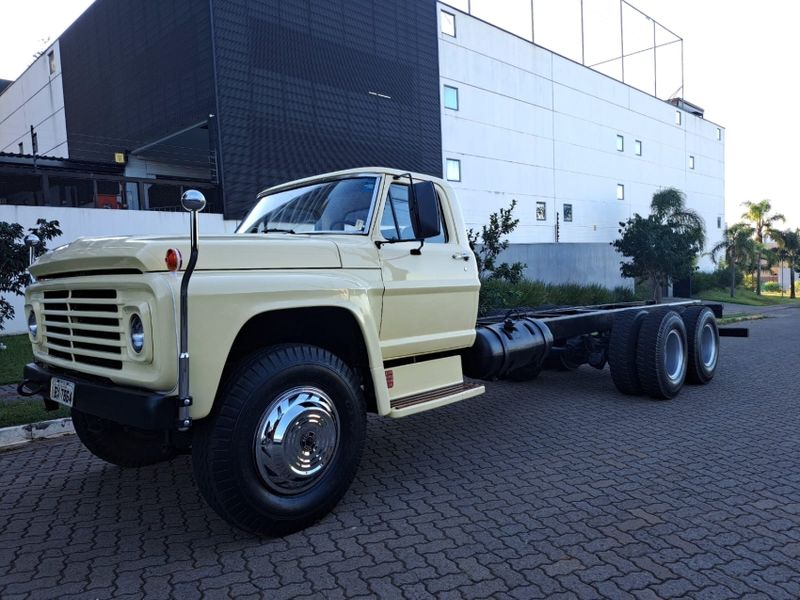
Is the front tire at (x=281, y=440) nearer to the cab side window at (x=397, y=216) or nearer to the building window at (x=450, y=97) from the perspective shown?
the cab side window at (x=397, y=216)

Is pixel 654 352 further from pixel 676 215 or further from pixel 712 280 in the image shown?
pixel 712 280

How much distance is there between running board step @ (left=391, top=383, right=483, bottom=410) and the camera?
13.0 ft

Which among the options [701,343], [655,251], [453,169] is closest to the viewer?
[701,343]

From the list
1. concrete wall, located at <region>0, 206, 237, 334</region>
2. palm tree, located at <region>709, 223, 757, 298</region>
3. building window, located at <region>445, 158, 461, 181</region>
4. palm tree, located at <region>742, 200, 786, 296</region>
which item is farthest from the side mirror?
palm tree, located at <region>742, 200, 786, 296</region>

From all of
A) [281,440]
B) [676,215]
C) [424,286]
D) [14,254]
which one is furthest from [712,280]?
[281,440]

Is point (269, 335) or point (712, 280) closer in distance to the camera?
point (269, 335)

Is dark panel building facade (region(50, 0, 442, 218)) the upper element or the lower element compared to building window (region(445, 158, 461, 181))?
upper

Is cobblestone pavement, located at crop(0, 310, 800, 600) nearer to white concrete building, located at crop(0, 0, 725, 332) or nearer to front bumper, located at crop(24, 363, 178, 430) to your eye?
front bumper, located at crop(24, 363, 178, 430)

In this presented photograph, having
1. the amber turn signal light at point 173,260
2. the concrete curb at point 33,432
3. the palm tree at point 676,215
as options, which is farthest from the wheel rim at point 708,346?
the palm tree at point 676,215

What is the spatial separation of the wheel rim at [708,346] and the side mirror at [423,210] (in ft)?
16.4

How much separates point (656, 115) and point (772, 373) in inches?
1252

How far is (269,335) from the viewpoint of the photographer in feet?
11.8

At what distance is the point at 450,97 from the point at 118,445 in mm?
21533

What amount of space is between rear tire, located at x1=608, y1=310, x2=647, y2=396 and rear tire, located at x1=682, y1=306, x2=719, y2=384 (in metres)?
0.95
